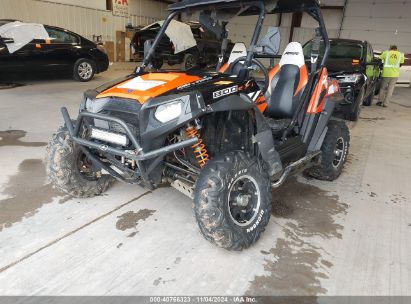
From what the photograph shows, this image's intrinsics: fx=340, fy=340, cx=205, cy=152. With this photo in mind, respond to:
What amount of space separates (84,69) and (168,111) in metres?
8.26

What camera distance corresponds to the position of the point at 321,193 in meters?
3.51

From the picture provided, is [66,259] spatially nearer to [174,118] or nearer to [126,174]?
[126,174]

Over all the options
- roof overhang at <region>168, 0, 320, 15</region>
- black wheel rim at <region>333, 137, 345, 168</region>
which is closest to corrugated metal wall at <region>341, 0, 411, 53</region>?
black wheel rim at <region>333, 137, 345, 168</region>

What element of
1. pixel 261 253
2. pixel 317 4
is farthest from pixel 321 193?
pixel 317 4

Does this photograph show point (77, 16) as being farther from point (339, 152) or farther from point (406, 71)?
point (406, 71)

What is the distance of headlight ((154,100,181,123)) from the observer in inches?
83.7

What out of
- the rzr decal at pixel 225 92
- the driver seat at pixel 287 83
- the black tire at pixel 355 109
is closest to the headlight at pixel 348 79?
the black tire at pixel 355 109

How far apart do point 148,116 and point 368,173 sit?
309 cm

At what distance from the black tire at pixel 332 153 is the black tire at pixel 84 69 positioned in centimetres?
755

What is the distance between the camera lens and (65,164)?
272 centimetres

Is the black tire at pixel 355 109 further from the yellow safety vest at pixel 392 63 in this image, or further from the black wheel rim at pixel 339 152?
the black wheel rim at pixel 339 152

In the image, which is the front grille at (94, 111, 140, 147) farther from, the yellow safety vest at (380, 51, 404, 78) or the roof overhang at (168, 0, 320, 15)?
the yellow safety vest at (380, 51, 404, 78)

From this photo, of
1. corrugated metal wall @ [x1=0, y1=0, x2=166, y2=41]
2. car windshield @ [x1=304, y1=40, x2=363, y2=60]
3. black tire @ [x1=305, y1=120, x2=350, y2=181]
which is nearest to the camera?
black tire @ [x1=305, y1=120, x2=350, y2=181]

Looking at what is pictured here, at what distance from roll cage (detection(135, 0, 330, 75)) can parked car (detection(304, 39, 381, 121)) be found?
3008mm
